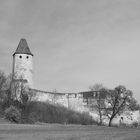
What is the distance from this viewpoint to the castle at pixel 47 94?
273 feet

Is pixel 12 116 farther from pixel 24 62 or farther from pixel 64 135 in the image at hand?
pixel 24 62

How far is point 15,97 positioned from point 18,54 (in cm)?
2422

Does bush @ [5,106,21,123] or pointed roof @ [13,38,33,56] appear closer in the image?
bush @ [5,106,21,123]

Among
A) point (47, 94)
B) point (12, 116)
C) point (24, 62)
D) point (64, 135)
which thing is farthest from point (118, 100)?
point (64, 135)

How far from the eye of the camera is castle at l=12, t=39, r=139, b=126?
8325cm

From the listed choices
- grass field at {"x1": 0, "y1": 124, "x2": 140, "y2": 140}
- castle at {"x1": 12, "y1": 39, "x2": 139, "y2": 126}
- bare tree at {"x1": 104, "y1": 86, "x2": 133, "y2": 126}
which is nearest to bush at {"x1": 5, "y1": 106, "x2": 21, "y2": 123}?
grass field at {"x1": 0, "y1": 124, "x2": 140, "y2": 140}

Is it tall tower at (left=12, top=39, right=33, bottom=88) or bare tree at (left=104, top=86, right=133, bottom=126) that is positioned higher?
tall tower at (left=12, top=39, right=33, bottom=88)

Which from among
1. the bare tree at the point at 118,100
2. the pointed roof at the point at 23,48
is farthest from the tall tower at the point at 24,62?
the bare tree at the point at 118,100

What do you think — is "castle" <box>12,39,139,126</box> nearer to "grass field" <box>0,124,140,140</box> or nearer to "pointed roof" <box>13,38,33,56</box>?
"pointed roof" <box>13,38,33,56</box>

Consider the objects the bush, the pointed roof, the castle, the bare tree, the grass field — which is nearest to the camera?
the grass field

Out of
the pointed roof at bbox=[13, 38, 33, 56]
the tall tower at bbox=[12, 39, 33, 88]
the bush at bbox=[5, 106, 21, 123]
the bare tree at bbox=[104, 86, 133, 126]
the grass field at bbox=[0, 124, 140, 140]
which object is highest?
the pointed roof at bbox=[13, 38, 33, 56]

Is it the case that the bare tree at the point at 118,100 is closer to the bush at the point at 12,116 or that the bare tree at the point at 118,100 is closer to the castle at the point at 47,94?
the castle at the point at 47,94

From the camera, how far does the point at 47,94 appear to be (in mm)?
84625

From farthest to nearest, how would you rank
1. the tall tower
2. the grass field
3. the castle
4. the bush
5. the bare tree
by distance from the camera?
the tall tower < the castle < the bare tree < the bush < the grass field
